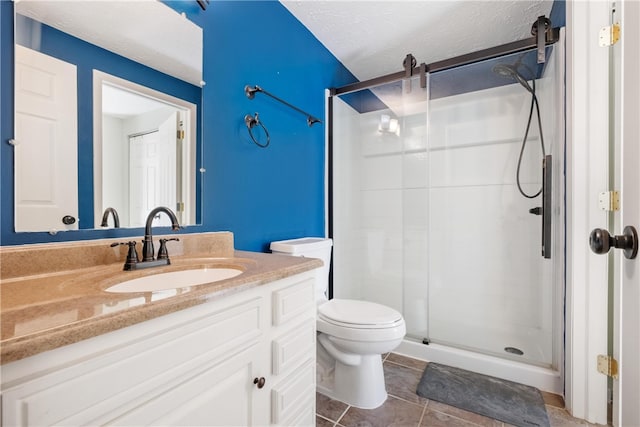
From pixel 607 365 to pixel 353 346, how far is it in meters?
1.20

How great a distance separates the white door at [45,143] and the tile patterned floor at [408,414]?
1439 millimetres

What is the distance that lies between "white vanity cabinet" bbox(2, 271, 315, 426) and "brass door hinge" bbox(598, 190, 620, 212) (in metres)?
1.26

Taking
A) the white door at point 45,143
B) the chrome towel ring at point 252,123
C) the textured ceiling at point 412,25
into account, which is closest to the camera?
the white door at point 45,143

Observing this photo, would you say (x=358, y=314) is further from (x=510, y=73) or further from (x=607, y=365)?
(x=510, y=73)

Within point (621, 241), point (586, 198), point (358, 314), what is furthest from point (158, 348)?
point (586, 198)

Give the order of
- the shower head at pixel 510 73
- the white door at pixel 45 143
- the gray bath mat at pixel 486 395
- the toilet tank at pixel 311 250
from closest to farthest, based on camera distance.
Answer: the white door at pixel 45 143 < the gray bath mat at pixel 486 395 < the toilet tank at pixel 311 250 < the shower head at pixel 510 73

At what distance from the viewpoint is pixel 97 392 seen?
1.78 feet

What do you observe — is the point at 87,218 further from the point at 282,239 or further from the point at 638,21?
the point at 638,21

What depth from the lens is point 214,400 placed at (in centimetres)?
76

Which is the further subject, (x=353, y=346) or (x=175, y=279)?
(x=353, y=346)

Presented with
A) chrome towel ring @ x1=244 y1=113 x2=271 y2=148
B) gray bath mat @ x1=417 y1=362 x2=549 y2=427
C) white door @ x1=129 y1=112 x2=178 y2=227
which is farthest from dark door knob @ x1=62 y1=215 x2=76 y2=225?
gray bath mat @ x1=417 y1=362 x2=549 y2=427

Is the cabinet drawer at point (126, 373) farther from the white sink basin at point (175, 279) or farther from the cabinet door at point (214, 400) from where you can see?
the white sink basin at point (175, 279)

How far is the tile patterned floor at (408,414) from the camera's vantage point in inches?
57.4

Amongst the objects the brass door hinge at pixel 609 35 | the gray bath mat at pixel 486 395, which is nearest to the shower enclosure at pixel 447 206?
the gray bath mat at pixel 486 395
